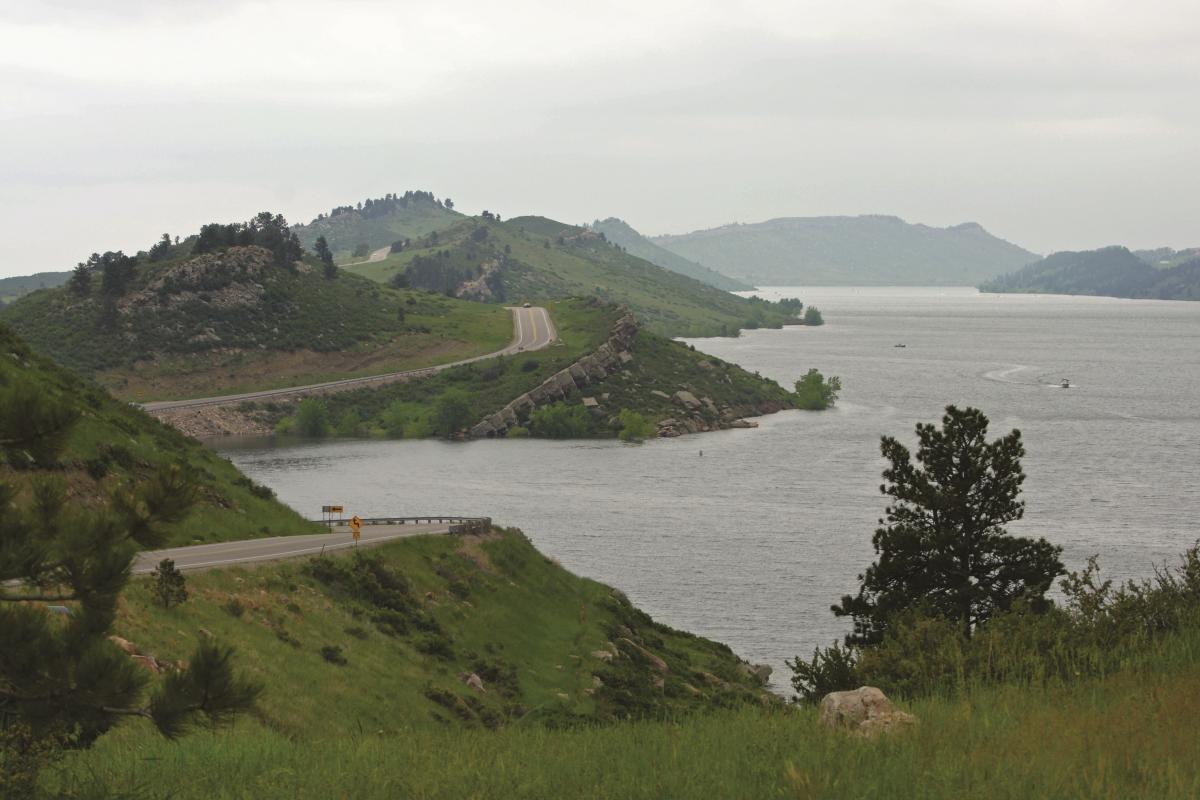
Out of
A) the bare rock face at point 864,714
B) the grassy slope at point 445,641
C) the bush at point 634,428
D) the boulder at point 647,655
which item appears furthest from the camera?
the bush at point 634,428

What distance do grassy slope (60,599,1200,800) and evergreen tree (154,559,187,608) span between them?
20.1 m

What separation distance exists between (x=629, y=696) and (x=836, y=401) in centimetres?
13990

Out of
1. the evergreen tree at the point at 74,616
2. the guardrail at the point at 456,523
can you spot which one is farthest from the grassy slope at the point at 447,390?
Result: the evergreen tree at the point at 74,616

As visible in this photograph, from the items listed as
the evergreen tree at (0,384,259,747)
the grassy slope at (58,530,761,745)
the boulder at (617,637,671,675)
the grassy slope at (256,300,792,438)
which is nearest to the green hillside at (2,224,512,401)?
the grassy slope at (256,300,792,438)

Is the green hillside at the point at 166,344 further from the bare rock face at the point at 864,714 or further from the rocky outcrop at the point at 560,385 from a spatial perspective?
the bare rock face at the point at 864,714

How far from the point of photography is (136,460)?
55.4 meters

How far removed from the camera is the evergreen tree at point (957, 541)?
4369 cm

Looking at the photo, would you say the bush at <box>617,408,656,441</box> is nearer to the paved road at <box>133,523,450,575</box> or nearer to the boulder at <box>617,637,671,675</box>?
the paved road at <box>133,523,450,575</box>

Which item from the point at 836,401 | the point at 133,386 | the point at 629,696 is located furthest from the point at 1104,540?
the point at 133,386

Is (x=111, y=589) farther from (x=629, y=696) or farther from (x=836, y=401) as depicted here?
(x=836, y=401)

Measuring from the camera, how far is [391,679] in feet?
136

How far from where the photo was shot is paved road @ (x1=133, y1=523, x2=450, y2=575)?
46.3 m

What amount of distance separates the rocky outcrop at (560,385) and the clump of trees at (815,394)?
30.6m

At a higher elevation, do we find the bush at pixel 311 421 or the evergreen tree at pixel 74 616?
the evergreen tree at pixel 74 616
